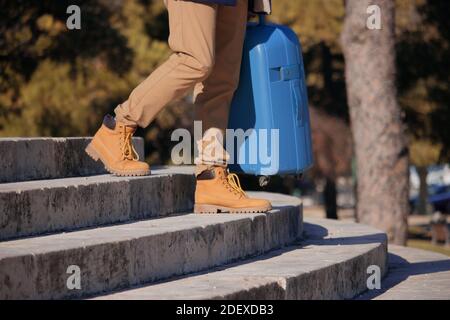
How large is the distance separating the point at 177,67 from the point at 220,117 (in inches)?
16.4

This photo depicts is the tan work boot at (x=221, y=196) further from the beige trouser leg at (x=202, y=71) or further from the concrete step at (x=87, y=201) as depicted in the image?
the concrete step at (x=87, y=201)

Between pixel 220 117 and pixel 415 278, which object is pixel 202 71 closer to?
pixel 220 117

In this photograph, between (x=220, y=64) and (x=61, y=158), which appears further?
(x=61, y=158)

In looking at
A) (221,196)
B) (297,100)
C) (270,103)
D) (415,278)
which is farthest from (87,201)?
(415,278)

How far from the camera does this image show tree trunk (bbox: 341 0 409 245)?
37.1 ft

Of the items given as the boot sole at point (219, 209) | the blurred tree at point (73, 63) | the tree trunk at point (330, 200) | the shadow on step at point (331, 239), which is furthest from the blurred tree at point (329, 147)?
the boot sole at point (219, 209)

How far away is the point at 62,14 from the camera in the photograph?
16.7 meters

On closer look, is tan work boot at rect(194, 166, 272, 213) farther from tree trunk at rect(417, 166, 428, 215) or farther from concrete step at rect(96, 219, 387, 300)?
tree trunk at rect(417, 166, 428, 215)

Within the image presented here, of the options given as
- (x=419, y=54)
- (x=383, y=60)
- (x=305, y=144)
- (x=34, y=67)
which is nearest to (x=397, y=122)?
(x=383, y=60)

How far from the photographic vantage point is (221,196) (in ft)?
20.3

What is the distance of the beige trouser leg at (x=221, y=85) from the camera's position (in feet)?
19.7

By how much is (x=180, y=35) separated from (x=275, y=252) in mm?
1308
